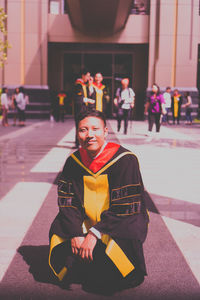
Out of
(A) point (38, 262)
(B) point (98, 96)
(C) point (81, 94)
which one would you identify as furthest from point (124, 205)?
(C) point (81, 94)

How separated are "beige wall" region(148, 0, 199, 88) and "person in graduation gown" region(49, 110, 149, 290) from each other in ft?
74.2

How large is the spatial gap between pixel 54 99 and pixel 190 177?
20737 mm

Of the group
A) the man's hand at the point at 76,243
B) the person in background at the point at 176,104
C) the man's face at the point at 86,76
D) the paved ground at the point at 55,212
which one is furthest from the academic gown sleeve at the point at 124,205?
the person in background at the point at 176,104

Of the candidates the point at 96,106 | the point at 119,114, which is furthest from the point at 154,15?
the point at 96,106

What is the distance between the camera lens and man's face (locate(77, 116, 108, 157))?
8.57 ft

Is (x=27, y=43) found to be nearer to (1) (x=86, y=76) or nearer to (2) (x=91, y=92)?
(2) (x=91, y=92)

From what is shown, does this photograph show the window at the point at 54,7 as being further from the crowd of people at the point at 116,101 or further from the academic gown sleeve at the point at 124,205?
the academic gown sleeve at the point at 124,205

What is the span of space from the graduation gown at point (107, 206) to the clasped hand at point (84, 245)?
5cm

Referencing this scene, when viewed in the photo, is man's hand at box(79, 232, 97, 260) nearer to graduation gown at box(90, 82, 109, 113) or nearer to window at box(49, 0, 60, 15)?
graduation gown at box(90, 82, 109, 113)

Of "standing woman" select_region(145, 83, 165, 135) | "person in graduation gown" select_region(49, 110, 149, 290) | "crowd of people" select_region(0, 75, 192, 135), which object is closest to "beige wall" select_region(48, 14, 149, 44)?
"crowd of people" select_region(0, 75, 192, 135)

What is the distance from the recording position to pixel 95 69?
27578 millimetres

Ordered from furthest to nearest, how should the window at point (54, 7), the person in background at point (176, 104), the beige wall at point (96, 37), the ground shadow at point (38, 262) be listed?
the window at point (54, 7) < the beige wall at point (96, 37) < the person in background at point (176, 104) < the ground shadow at point (38, 262)

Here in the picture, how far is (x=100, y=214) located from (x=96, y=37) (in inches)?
933

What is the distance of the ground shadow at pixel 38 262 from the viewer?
9.26ft
